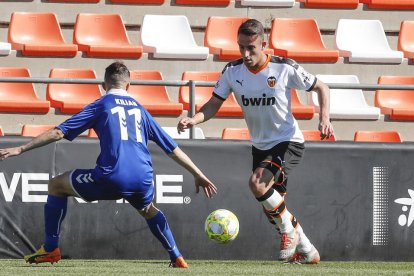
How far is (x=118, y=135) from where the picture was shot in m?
8.41

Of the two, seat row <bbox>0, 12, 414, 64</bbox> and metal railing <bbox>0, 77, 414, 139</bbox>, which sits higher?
metal railing <bbox>0, 77, 414, 139</bbox>

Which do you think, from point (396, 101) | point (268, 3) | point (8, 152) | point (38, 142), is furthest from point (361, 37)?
point (8, 152)

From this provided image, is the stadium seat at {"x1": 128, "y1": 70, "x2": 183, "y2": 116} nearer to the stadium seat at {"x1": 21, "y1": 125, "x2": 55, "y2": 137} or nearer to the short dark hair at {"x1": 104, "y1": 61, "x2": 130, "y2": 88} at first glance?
the stadium seat at {"x1": 21, "y1": 125, "x2": 55, "y2": 137}

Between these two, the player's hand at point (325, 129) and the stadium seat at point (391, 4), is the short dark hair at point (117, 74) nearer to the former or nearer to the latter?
the player's hand at point (325, 129)

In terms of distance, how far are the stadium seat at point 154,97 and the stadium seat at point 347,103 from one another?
1.94 meters

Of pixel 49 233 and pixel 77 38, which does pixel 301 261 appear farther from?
pixel 77 38

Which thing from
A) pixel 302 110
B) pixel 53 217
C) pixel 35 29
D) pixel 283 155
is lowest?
pixel 302 110

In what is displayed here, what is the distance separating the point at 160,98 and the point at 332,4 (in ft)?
10.8

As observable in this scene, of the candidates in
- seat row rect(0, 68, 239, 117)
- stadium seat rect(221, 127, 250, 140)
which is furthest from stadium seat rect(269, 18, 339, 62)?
stadium seat rect(221, 127, 250, 140)

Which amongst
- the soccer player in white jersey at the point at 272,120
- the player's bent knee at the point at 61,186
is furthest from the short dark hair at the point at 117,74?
the soccer player in white jersey at the point at 272,120

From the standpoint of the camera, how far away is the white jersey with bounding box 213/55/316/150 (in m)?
9.34

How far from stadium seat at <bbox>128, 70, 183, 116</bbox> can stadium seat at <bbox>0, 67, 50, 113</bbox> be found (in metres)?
1.17

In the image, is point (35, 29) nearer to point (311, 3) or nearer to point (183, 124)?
point (311, 3)

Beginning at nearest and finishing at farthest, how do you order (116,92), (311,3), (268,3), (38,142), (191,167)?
(38,142) → (116,92) → (191,167) → (268,3) → (311,3)
